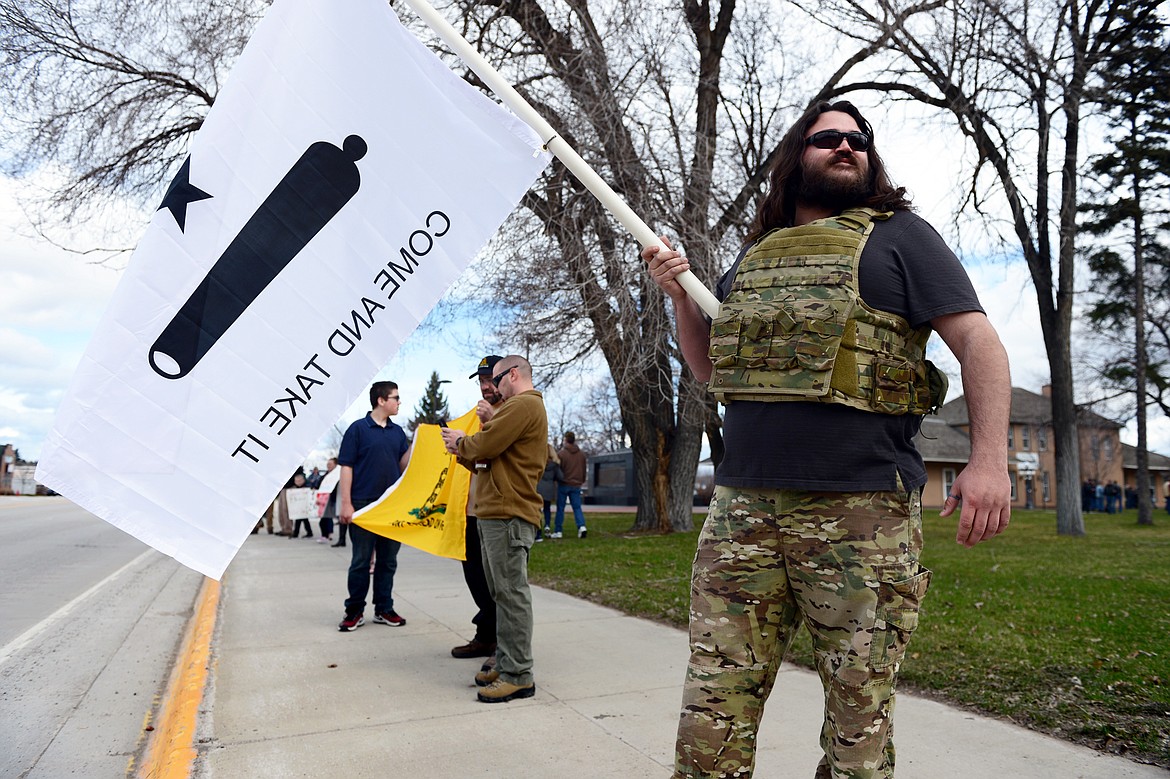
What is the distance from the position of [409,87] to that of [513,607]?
2806mm

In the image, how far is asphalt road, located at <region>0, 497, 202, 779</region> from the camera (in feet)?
14.8

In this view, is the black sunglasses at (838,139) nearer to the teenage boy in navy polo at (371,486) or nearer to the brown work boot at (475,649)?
the brown work boot at (475,649)

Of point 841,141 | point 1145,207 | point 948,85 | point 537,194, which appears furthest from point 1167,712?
point 1145,207

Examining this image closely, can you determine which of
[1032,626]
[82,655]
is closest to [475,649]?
[82,655]

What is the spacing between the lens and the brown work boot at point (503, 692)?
4.84 meters

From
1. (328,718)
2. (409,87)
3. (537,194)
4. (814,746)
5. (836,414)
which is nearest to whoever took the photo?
(836,414)

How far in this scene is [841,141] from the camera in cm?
253

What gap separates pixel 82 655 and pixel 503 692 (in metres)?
3.83

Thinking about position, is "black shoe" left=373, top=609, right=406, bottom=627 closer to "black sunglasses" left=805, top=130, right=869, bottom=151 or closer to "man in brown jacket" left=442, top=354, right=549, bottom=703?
"man in brown jacket" left=442, top=354, right=549, bottom=703

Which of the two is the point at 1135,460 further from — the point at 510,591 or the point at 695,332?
the point at 695,332

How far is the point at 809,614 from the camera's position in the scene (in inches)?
92.0

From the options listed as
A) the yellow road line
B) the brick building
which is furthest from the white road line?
the brick building

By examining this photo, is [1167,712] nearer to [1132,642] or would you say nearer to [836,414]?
[1132,642]

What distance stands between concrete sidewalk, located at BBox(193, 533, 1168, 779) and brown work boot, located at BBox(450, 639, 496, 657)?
0.08 m
